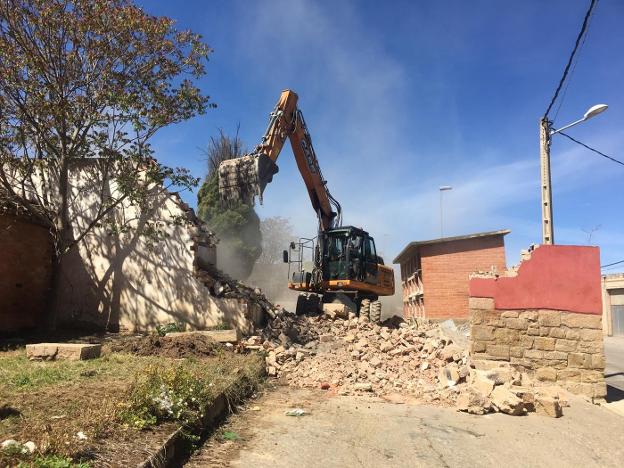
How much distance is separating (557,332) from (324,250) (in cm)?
918

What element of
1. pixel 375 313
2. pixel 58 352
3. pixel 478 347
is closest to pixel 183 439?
pixel 58 352

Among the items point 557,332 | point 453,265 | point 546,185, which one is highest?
point 546,185

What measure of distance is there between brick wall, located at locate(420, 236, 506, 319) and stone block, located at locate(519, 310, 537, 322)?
29.4 feet

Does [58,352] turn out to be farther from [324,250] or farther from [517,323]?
[324,250]

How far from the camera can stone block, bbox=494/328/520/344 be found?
9.84 metres

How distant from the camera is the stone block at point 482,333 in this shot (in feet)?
32.7

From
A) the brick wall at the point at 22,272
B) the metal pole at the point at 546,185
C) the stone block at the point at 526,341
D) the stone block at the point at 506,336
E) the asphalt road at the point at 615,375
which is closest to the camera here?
the stone block at the point at 526,341

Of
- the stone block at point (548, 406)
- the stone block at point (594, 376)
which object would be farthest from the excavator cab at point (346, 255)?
the stone block at point (548, 406)

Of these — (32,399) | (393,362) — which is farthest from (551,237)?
(32,399)

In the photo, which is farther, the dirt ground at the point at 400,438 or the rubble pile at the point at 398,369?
the rubble pile at the point at 398,369

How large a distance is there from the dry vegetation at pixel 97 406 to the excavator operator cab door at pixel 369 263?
983 centimetres

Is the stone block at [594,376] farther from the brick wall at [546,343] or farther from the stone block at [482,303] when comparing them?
the stone block at [482,303]

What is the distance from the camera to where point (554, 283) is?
9.71 meters

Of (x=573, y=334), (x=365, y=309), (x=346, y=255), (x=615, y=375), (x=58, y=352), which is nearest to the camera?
(x=58, y=352)
